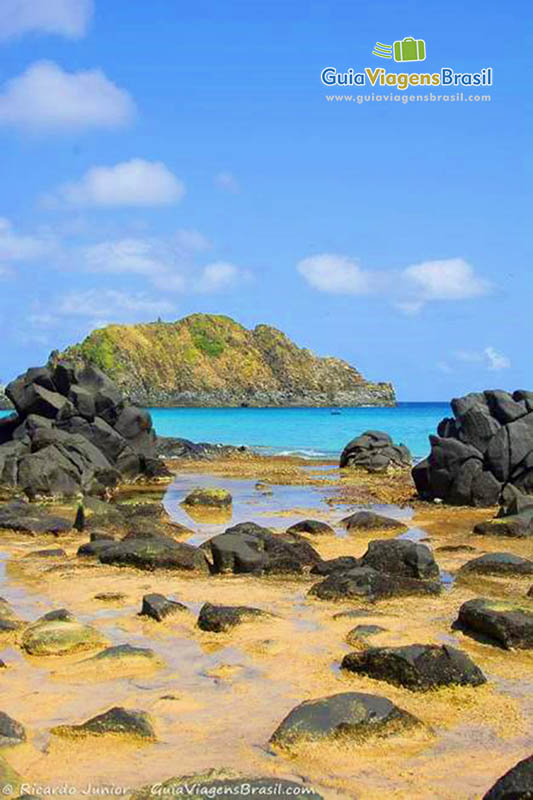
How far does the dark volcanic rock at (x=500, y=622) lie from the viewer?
10039 millimetres

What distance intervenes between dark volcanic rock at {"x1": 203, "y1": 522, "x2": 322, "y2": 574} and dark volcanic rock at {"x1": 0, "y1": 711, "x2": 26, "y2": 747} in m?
7.84

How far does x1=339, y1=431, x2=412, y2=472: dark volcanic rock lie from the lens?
141 feet

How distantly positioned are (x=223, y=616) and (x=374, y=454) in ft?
112

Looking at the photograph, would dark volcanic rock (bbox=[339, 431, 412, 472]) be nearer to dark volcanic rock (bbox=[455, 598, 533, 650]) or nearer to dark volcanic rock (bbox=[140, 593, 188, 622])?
dark volcanic rock (bbox=[140, 593, 188, 622])

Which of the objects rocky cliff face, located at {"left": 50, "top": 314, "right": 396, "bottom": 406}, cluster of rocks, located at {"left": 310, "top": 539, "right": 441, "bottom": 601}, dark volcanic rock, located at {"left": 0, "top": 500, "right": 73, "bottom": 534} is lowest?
cluster of rocks, located at {"left": 310, "top": 539, "right": 441, "bottom": 601}

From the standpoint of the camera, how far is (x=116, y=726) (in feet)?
23.5

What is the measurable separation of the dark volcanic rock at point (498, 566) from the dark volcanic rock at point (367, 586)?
1.71 metres

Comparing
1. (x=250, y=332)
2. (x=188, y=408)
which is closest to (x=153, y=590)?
(x=188, y=408)

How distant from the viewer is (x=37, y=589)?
13.4m

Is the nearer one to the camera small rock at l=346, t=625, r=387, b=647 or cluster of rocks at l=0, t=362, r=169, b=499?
small rock at l=346, t=625, r=387, b=647

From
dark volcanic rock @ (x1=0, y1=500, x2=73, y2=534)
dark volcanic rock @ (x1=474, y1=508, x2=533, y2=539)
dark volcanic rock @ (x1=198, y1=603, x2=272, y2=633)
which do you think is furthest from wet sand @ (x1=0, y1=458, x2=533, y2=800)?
dark volcanic rock @ (x1=474, y1=508, x2=533, y2=539)

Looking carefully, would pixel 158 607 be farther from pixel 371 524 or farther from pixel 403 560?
pixel 371 524

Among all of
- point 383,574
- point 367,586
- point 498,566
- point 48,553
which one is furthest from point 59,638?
point 498,566

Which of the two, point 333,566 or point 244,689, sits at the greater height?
point 333,566
